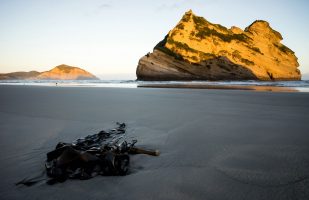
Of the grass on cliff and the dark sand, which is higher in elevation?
the grass on cliff

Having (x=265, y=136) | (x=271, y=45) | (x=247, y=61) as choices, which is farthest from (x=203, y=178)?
(x=271, y=45)

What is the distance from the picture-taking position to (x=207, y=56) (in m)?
44.6

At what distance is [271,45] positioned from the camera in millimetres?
55094

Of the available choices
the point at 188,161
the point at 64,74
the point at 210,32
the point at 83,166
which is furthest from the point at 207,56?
the point at 64,74

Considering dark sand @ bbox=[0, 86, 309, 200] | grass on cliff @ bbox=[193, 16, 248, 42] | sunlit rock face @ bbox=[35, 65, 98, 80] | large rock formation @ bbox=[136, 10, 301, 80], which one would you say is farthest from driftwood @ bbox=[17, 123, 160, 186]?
sunlit rock face @ bbox=[35, 65, 98, 80]

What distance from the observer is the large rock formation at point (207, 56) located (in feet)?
142

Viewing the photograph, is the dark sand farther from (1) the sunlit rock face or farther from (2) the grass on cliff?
(1) the sunlit rock face

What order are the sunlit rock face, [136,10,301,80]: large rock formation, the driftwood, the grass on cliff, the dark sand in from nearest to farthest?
the dark sand
the driftwood
[136,10,301,80]: large rock formation
the grass on cliff
the sunlit rock face

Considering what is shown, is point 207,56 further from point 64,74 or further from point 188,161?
point 64,74

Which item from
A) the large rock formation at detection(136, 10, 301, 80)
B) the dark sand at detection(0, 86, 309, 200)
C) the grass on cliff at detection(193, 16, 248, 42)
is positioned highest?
the grass on cliff at detection(193, 16, 248, 42)

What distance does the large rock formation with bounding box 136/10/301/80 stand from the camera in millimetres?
43281

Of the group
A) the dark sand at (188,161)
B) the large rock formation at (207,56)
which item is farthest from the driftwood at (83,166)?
the large rock formation at (207,56)

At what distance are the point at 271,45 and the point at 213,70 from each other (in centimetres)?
2310

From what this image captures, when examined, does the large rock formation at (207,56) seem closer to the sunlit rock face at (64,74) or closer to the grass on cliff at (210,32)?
the grass on cliff at (210,32)
